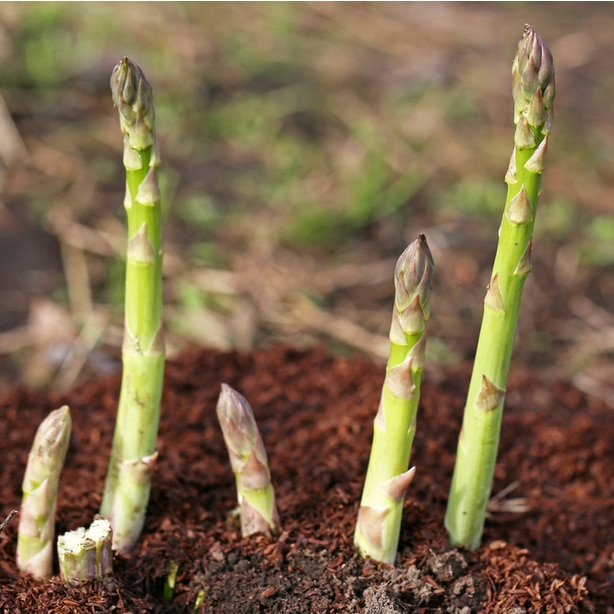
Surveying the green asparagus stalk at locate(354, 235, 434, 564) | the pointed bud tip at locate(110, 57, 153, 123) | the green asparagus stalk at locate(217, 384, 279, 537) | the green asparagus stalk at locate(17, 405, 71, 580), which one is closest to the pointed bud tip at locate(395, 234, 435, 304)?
the green asparagus stalk at locate(354, 235, 434, 564)

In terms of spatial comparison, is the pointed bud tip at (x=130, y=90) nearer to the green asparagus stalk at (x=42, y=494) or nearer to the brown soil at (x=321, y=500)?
the green asparagus stalk at (x=42, y=494)

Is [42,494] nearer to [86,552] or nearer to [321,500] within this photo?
[86,552]

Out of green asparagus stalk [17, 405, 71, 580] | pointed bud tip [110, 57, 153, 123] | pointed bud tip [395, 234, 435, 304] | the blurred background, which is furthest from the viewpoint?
the blurred background

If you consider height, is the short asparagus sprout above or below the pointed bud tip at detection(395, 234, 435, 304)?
below

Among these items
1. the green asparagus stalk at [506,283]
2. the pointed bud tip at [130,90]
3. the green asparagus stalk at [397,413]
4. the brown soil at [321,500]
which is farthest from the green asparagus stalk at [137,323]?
the green asparagus stalk at [506,283]

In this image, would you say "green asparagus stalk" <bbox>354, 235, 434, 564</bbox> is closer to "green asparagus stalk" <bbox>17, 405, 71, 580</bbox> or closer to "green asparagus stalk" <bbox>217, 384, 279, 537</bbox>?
"green asparagus stalk" <bbox>217, 384, 279, 537</bbox>

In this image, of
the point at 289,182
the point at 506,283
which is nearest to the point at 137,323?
the point at 506,283
